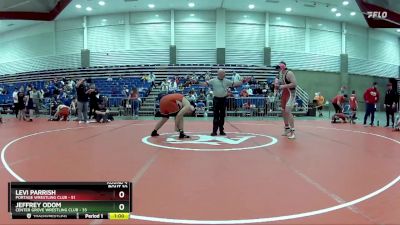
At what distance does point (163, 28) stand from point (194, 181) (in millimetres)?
24889

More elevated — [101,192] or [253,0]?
[253,0]

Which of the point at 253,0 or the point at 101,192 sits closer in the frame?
the point at 101,192

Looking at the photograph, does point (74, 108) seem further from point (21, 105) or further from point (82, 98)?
point (82, 98)

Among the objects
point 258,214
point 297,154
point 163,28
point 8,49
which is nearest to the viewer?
point 258,214

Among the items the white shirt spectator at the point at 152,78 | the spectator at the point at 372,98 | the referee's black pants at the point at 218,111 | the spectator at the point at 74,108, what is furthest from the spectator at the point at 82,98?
the spectator at the point at 372,98

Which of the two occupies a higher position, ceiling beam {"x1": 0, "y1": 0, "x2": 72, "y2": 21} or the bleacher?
ceiling beam {"x1": 0, "y1": 0, "x2": 72, "y2": 21}

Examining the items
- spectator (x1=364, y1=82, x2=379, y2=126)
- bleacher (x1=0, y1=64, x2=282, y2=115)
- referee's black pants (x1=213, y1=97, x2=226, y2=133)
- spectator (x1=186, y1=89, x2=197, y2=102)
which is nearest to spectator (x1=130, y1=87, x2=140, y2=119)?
spectator (x1=186, y1=89, x2=197, y2=102)

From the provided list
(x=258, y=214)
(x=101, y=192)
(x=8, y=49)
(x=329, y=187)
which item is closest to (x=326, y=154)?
(x=329, y=187)

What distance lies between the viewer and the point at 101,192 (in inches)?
96.3

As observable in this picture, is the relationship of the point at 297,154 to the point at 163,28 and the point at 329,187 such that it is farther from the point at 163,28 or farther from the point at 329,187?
the point at 163,28
